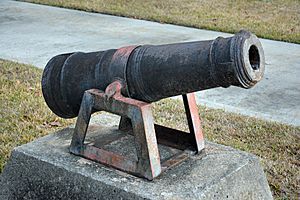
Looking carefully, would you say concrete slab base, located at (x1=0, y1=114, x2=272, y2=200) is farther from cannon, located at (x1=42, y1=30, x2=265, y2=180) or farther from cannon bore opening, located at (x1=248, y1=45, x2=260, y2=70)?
cannon bore opening, located at (x1=248, y1=45, x2=260, y2=70)

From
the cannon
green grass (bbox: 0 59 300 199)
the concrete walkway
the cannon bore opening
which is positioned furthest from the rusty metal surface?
the concrete walkway

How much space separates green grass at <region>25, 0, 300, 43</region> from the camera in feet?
27.8

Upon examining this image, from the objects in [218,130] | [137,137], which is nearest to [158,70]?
[137,137]

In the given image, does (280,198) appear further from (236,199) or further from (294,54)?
(294,54)

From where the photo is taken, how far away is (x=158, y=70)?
274 cm

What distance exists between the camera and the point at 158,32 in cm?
827

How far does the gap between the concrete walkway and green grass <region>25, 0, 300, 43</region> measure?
0.28 m

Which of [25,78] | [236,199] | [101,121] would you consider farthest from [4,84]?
[236,199]

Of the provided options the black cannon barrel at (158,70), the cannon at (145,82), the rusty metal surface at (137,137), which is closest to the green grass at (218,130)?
the rusty metal surface at (137,137)

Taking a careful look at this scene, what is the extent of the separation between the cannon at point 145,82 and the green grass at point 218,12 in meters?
5.18

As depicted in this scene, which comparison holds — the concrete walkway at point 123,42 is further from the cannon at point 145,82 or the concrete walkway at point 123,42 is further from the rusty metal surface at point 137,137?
the cannon at point 145,82

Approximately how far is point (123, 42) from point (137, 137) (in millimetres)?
4943

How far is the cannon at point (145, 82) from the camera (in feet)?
8.30

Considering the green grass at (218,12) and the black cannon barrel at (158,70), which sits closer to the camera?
the black cannon barrel at (158,70)
